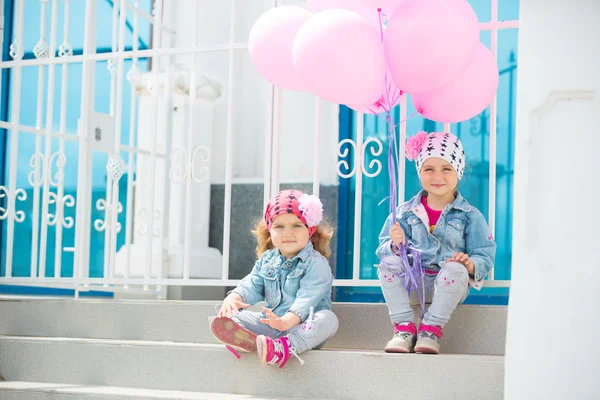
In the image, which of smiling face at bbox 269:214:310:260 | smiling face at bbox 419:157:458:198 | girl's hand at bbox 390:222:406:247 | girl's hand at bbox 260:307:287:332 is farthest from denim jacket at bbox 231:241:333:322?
smiling face at bbox 419:157:458:198

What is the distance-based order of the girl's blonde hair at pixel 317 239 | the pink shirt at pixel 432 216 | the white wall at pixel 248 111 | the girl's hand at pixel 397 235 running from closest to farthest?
the girl's hand at pixel 397 235 < the pink shirt at pixel 432 216 < the girl's blonde hair at pixel 317 239 < the white wall at pixel 248 111

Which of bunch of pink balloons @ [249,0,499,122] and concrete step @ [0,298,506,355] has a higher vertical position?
bunch of pink balloons @ [249,0,499,122]

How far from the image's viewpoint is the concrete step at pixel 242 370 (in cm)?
289

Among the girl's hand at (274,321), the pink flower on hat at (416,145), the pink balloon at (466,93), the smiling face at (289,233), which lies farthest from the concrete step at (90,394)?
the pink balloon at (466,93)

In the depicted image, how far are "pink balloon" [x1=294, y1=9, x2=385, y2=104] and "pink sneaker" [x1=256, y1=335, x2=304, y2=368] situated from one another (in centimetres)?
88

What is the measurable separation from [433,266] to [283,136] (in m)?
1.85

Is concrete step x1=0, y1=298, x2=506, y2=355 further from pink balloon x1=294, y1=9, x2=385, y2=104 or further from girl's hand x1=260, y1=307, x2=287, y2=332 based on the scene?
pink balloon x1=294, y1=9, x2=385, y2=104

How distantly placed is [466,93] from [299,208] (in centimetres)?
78

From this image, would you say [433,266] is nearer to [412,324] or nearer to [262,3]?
[412,324]

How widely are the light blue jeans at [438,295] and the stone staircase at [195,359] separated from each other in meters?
0.16

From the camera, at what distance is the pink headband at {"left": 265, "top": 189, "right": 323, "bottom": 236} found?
134 inches

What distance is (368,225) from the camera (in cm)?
484

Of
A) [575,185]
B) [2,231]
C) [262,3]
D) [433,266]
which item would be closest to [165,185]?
[262,3]

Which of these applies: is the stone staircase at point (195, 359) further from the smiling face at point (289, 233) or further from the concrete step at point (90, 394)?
the smiling face at point (289, 233)
